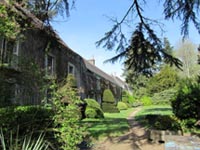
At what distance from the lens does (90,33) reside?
27.6 feet

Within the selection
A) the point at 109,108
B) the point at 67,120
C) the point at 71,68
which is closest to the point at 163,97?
the point at 109,108

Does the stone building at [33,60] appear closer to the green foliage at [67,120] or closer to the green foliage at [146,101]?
the green foliage at [67,120]

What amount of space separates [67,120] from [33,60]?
7942 mm

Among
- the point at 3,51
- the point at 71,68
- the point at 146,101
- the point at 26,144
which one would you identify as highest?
the point at 71,68

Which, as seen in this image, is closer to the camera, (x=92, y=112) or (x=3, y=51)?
(x=3, y=51)

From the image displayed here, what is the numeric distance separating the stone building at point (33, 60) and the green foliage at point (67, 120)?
1.49m

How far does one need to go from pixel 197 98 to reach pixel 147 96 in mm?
35205

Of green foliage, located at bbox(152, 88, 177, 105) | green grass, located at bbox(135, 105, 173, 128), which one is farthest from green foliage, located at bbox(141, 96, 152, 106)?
green grass, located at bbox(135, 105, 173, 128)

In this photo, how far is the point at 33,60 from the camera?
13336 millimetres

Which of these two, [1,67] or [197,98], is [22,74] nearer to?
[1,67]

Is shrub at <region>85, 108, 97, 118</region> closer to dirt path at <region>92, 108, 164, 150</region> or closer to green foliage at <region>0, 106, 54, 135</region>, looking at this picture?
dirt path at <region>92, 108, 164, 150</region>

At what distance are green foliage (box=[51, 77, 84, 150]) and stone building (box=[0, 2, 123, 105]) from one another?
1491 mm

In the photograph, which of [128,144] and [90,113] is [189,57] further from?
[128,144]

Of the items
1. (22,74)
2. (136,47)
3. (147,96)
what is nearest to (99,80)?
(147,96)
